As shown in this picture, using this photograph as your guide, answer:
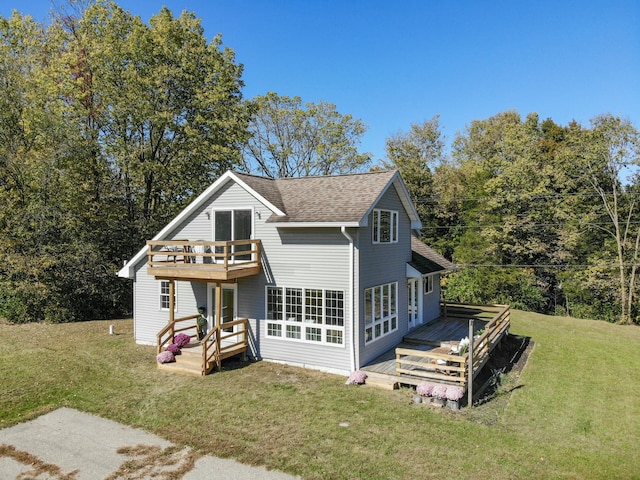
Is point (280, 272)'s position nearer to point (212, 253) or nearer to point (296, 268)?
point (296, 268)

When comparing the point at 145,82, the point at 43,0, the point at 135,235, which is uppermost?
the point at 43,0

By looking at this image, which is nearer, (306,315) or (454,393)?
(454,393)

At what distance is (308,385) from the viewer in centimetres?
1145

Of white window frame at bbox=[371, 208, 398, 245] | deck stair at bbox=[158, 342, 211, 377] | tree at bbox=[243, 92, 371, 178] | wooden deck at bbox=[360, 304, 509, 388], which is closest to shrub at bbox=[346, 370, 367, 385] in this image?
wooden deck at bbox=[360, 304, 509, 388]

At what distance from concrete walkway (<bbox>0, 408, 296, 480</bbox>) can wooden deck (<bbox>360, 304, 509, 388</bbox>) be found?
17.0 feet

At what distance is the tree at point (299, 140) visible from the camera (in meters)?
33.7

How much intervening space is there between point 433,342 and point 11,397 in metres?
13.0

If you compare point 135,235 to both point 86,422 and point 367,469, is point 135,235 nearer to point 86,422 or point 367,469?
point 86,422

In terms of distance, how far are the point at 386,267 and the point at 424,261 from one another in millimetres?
4396

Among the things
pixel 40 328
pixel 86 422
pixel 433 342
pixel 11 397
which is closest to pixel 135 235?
pixel 40 328

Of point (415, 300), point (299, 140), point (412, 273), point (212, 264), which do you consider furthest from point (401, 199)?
point (299, 140)

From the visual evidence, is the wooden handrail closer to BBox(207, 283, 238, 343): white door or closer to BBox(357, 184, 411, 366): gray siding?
BBox(207, 283, 238, 343): white door

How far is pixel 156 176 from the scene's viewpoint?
24.1m

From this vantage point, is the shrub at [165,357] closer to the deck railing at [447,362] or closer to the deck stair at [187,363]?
the deck stair at [187,363]
